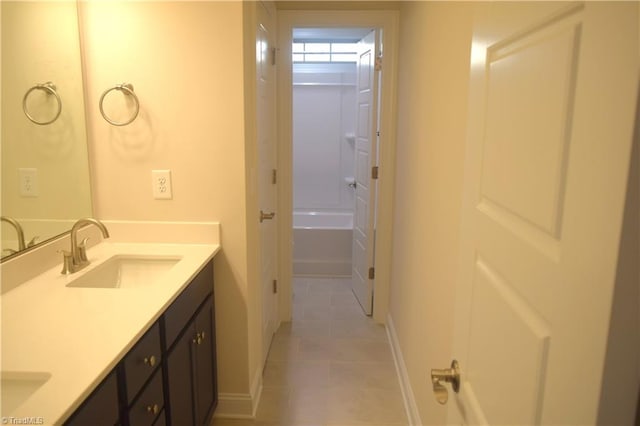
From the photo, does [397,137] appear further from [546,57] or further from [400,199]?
[546,57]

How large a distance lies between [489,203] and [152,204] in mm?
1641

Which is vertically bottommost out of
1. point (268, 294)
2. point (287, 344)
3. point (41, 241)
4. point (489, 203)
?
point (287, 344)

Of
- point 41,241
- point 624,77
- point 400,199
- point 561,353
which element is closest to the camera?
point 624,77

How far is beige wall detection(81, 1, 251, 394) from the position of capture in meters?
1.95

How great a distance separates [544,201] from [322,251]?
12.3ft

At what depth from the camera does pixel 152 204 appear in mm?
2086

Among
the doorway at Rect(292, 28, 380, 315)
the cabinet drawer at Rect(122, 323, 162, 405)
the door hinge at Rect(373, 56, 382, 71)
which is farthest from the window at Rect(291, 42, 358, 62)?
the cabinet drawer at Rect(122, 323, 162, 405)

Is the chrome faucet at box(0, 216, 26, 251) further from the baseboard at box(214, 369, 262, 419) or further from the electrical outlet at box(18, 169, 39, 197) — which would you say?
the baseboard at box(214, 369, 262, 419)

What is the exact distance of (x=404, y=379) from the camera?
8.21ft

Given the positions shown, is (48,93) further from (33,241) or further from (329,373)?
(329,373)

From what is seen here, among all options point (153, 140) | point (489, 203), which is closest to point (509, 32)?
point (489, 203)

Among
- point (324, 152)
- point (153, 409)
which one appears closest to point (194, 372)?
point (153, 409)

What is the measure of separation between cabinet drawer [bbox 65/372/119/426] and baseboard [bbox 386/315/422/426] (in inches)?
55.2

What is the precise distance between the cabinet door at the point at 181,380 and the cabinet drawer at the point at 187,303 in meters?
0.06
